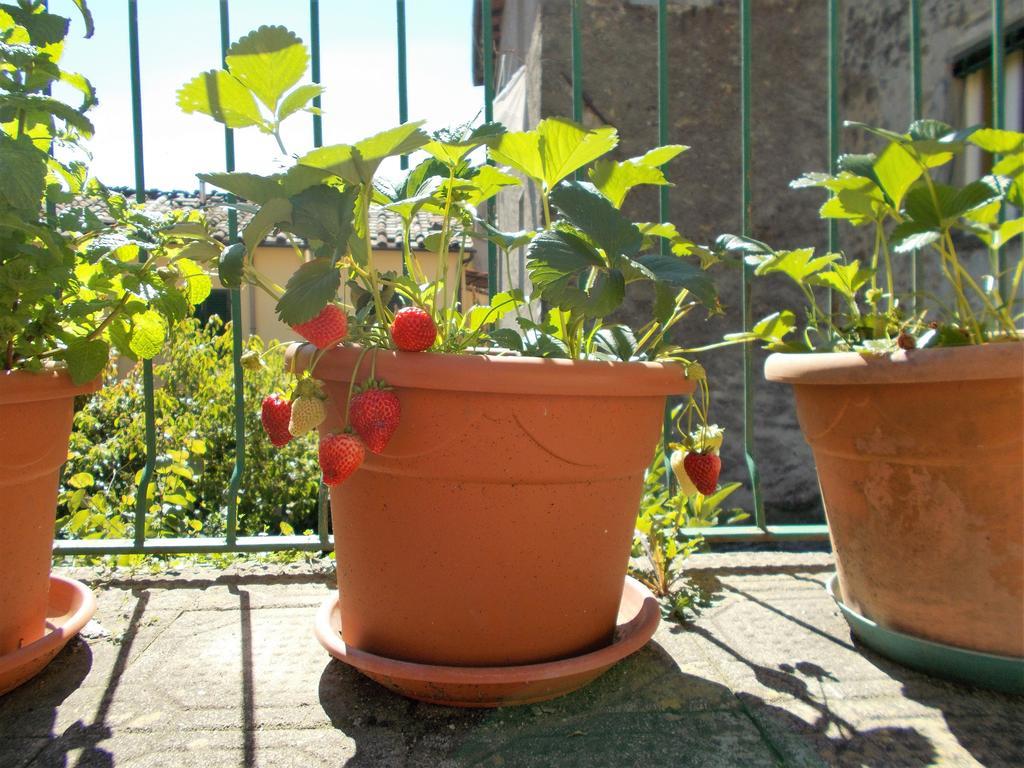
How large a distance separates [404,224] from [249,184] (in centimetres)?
23

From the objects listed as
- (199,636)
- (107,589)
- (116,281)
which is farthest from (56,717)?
(116,281)

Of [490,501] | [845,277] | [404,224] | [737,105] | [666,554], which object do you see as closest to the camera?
[490,501]

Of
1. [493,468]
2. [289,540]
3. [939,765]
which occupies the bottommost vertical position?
[939,765]

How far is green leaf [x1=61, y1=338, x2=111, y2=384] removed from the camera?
1.16 m

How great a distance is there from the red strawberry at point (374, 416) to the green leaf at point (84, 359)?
455mm

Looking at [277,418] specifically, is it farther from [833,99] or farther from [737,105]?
[737,105]

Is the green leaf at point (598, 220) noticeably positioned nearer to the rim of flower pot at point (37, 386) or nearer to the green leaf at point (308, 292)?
the green leaf at point (308, 292)

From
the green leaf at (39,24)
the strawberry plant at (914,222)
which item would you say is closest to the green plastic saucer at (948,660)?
the strawberry plant at (914,222)

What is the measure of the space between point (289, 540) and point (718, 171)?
3569mm

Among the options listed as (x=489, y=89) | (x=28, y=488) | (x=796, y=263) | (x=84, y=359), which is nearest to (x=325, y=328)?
(x=84, y=359)

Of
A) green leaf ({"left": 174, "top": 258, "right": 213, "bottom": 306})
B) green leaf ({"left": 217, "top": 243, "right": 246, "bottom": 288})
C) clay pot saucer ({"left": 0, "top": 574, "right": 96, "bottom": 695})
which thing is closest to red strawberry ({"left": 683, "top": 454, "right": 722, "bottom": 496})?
green leaf ({"left": 217, "top": 243, "right": 246, "bottom": 288})

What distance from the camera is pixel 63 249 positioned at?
115 cm

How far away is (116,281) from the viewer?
1.24 meters

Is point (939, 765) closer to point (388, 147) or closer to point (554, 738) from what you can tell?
point (554, 738)
